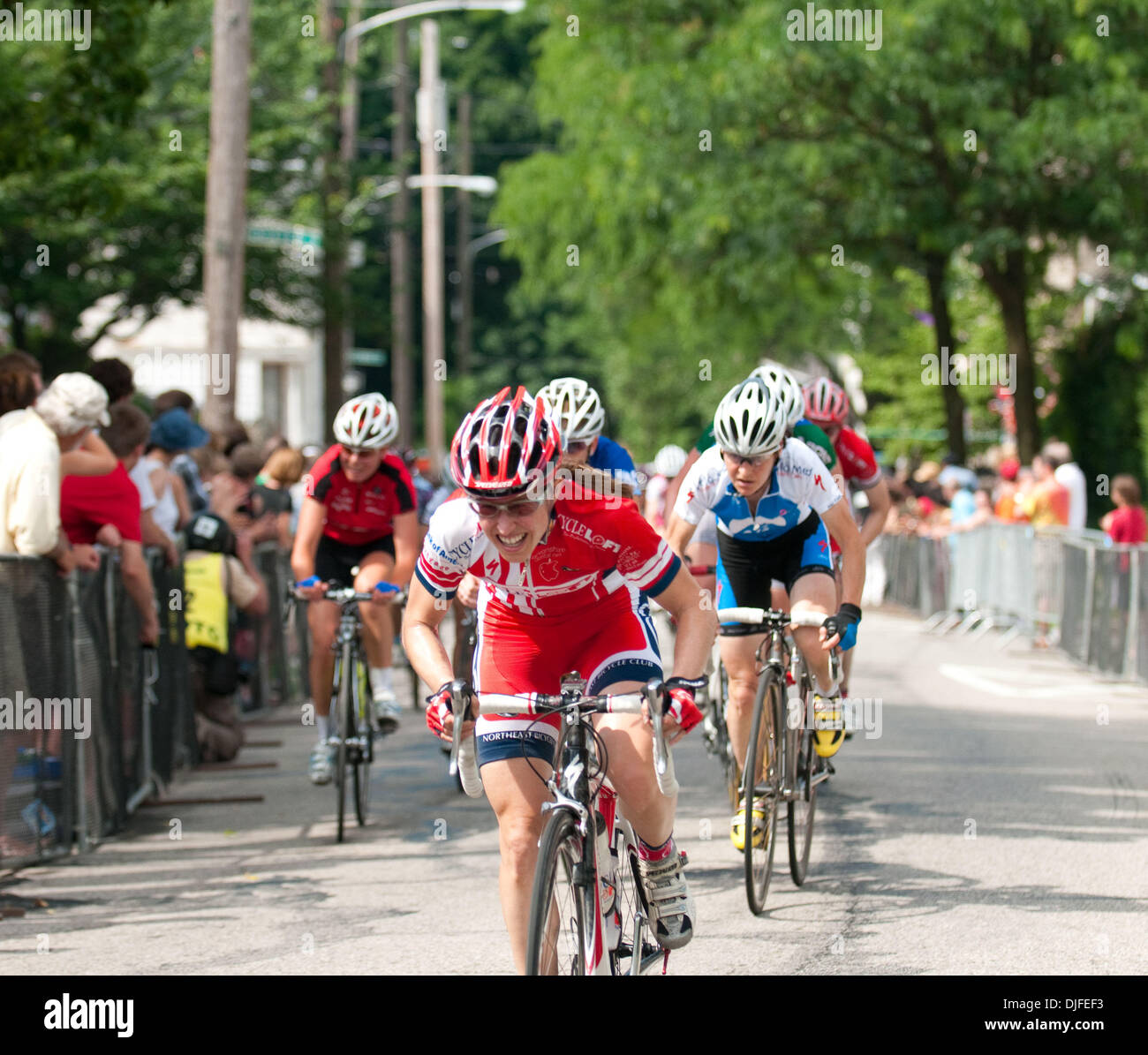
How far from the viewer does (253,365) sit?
5262 cm

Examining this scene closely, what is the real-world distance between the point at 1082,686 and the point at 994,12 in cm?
1194

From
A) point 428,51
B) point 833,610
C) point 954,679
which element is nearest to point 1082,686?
point 954,679

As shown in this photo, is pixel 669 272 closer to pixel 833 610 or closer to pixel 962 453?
pixel 962 453

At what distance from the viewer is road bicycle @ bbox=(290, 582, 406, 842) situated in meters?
9.92

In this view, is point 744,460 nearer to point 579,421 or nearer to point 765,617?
point 765,617

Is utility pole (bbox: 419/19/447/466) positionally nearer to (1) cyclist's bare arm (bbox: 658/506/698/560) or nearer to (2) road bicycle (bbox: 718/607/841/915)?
(1) cyclist's bare arm (bbox: 658/506/698/560)

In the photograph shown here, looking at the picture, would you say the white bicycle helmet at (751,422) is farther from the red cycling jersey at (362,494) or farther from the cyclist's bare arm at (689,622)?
the red cycling jersey at (362,494)

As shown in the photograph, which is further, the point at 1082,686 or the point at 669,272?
the point at 669,272

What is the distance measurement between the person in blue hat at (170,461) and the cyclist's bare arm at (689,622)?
6269 millimetres

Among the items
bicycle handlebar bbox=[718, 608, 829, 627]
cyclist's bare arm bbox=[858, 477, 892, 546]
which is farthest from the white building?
bicycle handlebar bbox=[718, 608, 829, 627]

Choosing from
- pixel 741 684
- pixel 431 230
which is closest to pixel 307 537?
pixel 741 684

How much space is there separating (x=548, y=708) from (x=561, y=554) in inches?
19.2
